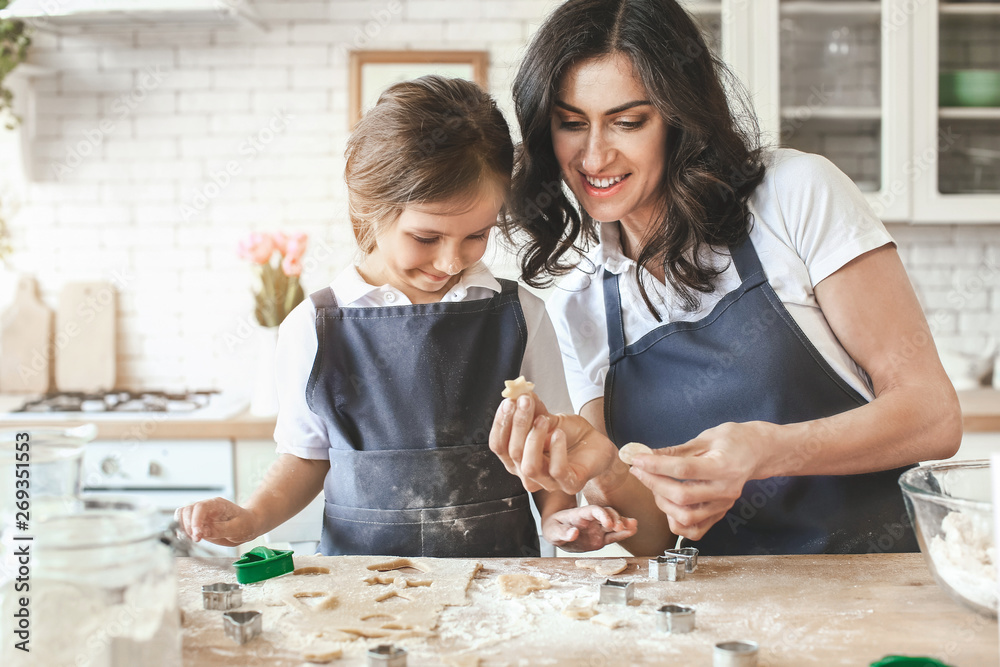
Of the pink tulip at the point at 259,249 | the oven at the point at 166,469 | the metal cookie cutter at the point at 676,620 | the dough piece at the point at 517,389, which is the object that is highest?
the pink tulip at the point at 259,249

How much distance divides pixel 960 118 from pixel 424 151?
2229 millimetres

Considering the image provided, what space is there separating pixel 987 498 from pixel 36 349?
293 cm

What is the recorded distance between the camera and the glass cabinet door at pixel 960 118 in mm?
2645

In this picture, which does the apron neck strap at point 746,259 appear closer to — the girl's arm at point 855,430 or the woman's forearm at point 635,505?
the girl's arm at point 855,430

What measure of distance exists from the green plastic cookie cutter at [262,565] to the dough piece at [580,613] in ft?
1.22

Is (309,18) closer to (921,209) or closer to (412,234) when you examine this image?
(412,234)

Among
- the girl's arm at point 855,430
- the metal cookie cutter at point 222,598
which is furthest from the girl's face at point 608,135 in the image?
the metal cookie cutter at point 222,598

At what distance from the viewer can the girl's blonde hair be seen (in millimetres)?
1262

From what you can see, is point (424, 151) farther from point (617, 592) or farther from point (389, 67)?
point (389, 67)

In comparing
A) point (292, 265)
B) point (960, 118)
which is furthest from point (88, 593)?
point (960, 118)

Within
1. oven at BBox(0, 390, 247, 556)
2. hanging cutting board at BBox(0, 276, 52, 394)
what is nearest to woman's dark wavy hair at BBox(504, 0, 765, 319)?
oven at BBox(0, 390, 247, 556)

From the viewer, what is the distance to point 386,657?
2.37 feet

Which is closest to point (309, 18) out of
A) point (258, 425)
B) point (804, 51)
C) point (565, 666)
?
point (258, 425)

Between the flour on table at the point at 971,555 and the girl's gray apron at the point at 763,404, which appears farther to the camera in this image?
the girl's gray apron at the point at 763,404
